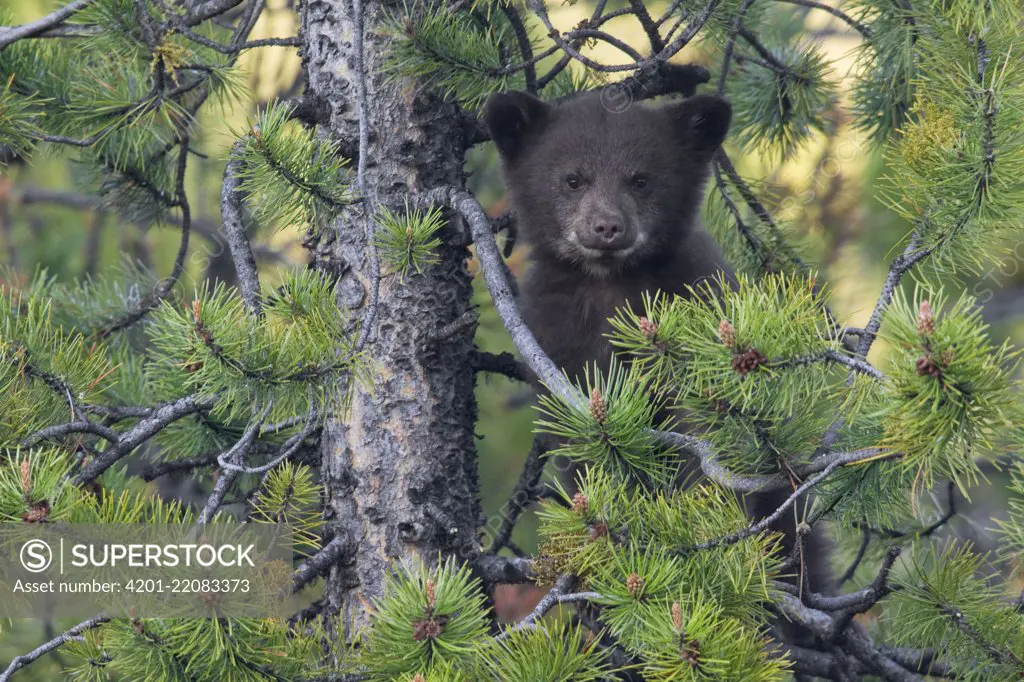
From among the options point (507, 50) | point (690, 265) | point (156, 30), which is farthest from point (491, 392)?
point (156, 30)

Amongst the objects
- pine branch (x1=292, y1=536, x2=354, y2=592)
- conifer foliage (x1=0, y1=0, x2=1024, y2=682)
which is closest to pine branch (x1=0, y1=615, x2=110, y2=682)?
conifer foliage (x1=0, y1=0, x2=1024, y2=682)

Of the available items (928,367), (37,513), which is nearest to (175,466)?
(37,513)

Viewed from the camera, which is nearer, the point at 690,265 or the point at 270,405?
the point at 270,405

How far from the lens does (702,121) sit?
3.83 m

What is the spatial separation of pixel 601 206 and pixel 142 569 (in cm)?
209

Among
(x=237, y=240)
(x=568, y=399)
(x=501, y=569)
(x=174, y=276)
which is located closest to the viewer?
(x=568, y=399)

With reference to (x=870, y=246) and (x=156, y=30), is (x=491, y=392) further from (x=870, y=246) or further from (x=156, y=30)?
(x=156, y=30)

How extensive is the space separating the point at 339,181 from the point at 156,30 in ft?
2.49

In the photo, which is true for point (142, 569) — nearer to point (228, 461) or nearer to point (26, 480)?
point (26, 480)

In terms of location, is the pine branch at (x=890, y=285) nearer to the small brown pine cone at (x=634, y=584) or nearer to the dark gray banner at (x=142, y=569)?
the small brown pine cone at (x=634, y=584)

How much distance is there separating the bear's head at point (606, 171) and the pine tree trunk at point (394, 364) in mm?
527

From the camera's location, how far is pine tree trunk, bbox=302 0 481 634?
305 centimetres

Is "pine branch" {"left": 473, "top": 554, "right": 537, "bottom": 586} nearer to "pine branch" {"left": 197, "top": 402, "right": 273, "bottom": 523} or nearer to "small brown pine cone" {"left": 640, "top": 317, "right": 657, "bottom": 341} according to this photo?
"pine branch" {"left": 197, "top": 402, "right": 273, "bottom": 523}

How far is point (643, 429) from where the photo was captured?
7.36 feet
